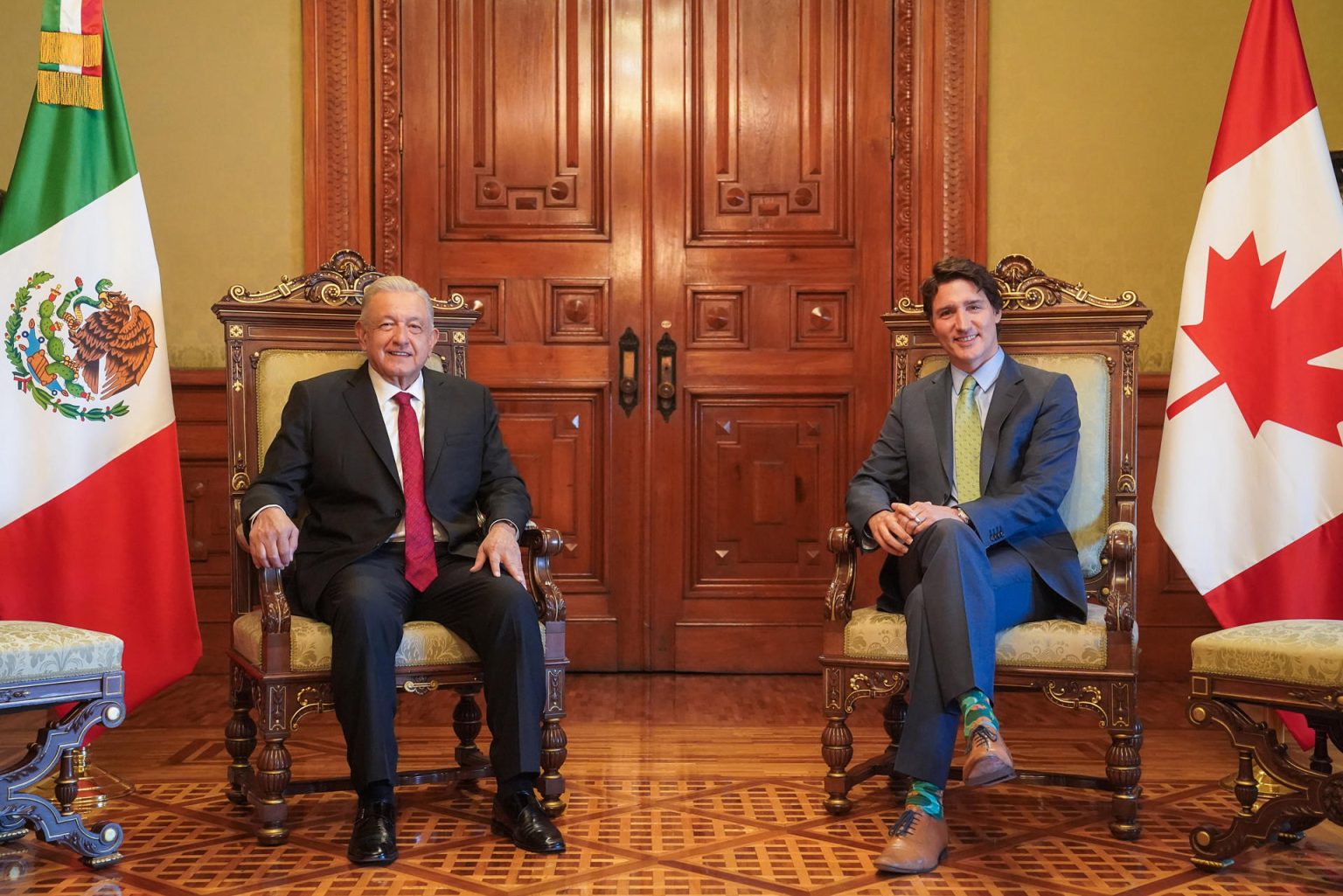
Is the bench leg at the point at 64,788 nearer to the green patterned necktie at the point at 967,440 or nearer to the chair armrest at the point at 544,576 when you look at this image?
the chair armrest at the point at 544,576

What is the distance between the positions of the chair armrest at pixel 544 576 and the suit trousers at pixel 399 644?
0.08 m

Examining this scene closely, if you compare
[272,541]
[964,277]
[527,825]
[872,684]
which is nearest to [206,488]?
[272,541]

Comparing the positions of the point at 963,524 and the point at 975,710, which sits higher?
the point at 963,524

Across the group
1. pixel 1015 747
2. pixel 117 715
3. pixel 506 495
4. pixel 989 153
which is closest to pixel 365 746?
pixel 117 715

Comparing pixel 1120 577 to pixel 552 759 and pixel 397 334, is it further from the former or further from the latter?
pixel 397 334

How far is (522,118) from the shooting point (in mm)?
4418

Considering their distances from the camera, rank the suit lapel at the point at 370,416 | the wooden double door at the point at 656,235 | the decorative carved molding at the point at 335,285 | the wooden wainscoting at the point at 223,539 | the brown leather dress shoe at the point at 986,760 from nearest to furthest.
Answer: the brown leather dress shoe at the point at 986,760, the suit lapel at the point at 370,416, the decorative carved molding at the point at 335,285, the wooden wainscoting at the point at 223,539, the wooden double door at the point at 656,235

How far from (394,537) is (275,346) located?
1.98 ft

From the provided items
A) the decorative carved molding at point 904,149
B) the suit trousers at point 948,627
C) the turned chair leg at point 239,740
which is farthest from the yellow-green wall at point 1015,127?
the suit trousers at point 948,627

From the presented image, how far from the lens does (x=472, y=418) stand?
9.57 ft

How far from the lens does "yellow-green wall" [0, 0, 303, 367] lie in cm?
430

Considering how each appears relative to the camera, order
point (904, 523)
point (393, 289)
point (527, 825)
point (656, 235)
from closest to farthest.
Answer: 1. point (527, 825)
2. point (904, 523)
3. point (393, 289)
4. point (656, 235)

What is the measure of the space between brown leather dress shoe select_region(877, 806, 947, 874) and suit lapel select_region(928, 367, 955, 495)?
80cm

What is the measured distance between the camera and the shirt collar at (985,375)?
9.64 ft
